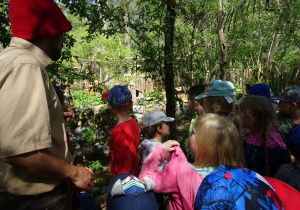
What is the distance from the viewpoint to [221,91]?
96.8 inches

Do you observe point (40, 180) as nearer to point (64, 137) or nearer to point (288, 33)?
point (64, 137)

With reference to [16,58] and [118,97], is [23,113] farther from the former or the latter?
[118,97]

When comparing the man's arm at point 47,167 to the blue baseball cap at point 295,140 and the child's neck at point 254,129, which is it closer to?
the blue baseball cap at point 295,140

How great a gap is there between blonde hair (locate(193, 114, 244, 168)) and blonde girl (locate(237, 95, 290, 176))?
2.58 feet

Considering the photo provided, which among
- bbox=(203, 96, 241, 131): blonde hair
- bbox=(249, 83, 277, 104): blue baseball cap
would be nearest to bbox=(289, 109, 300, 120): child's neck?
bbox=(249, 83, 277, 104): blue baseball cap

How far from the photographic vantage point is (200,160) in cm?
160

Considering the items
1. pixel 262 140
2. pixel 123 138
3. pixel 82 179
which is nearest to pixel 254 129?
pixel 262 140

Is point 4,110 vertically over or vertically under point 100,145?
over

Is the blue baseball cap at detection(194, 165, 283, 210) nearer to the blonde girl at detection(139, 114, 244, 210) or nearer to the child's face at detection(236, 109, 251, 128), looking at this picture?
the blonde girl at detection(139, 114, 244, 210)

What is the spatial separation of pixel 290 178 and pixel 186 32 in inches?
181

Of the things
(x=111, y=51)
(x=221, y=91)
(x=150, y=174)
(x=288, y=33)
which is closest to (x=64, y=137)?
(x=150, y=174)

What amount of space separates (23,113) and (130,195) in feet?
2.76

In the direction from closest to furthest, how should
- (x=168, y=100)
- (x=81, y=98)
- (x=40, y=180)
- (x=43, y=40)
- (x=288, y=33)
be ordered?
(x=40, y=180) → (x=43, y=40) → (x=168, y=100) → (x=288, y=33) → (x=81, y=98)

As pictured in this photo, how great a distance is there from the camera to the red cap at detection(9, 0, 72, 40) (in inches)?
48.2
